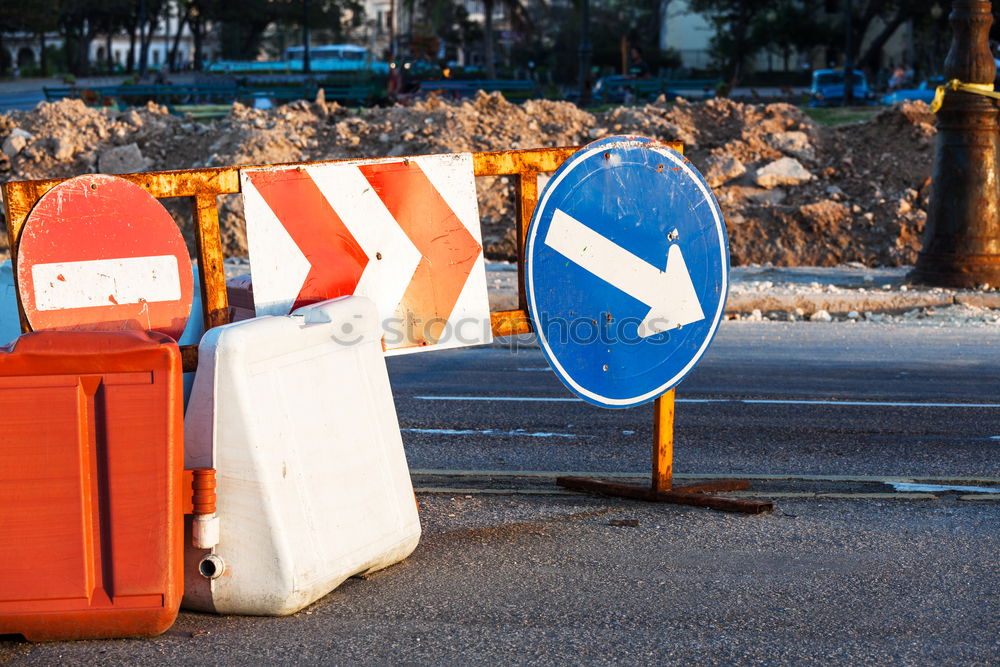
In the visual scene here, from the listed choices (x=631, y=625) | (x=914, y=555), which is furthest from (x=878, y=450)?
(x=631, y=625)

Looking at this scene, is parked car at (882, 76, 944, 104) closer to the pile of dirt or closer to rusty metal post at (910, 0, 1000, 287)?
the pile of dirt

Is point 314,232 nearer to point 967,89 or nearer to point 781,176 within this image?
point 967,89

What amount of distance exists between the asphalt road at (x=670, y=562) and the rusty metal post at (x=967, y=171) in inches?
204

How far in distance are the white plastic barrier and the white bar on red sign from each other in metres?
0.52

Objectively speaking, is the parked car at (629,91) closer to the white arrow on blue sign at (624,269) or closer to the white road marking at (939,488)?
the white road marking at (939,488)

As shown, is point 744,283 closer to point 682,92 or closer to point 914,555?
point 914,555

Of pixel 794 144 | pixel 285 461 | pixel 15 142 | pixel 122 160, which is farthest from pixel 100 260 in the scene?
pixel 15 142

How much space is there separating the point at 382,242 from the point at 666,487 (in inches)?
69.5

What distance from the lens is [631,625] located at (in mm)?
4211

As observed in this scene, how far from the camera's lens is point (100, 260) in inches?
178

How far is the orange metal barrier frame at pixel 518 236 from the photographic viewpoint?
14.7ft

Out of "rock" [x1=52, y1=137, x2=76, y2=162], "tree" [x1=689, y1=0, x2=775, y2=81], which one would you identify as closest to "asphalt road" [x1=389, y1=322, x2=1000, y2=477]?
"rock" [x1=52, y1=137, x2=76, y2=162]

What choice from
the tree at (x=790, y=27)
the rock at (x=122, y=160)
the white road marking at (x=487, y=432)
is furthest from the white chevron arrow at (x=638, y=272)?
the tree at (x=790, y=27)

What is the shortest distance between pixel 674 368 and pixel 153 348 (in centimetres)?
235
